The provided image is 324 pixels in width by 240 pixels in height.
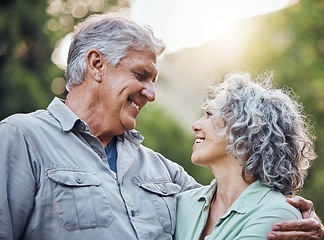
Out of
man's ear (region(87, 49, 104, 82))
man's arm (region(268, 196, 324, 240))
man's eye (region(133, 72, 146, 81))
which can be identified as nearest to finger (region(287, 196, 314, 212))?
man's arm (region(268, 196, 324, 240))

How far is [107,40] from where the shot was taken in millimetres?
3400

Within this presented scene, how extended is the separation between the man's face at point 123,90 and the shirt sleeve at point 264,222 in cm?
72

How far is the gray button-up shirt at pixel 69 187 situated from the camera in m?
2.89

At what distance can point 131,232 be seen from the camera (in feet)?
10.2

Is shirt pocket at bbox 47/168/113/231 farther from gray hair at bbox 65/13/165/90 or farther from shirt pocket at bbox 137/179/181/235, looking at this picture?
gray hair at bbox 65/13/165/90

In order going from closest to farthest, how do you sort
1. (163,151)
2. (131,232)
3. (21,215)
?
(21,215)
(131,232)
(163,151)

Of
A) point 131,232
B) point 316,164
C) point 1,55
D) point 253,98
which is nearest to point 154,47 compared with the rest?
point 253,98

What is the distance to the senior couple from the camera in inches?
116

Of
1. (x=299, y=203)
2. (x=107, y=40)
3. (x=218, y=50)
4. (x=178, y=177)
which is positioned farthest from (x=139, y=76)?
(x=218, y=50)

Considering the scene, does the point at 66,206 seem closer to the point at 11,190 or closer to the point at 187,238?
the point at 11,190

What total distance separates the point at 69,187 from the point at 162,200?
0.54 m

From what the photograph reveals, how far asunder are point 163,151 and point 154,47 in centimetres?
1338

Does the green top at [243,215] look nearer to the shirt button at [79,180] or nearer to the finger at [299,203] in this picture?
the finger at [299,203]

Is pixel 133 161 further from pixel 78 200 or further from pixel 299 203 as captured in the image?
pixel 299 203
